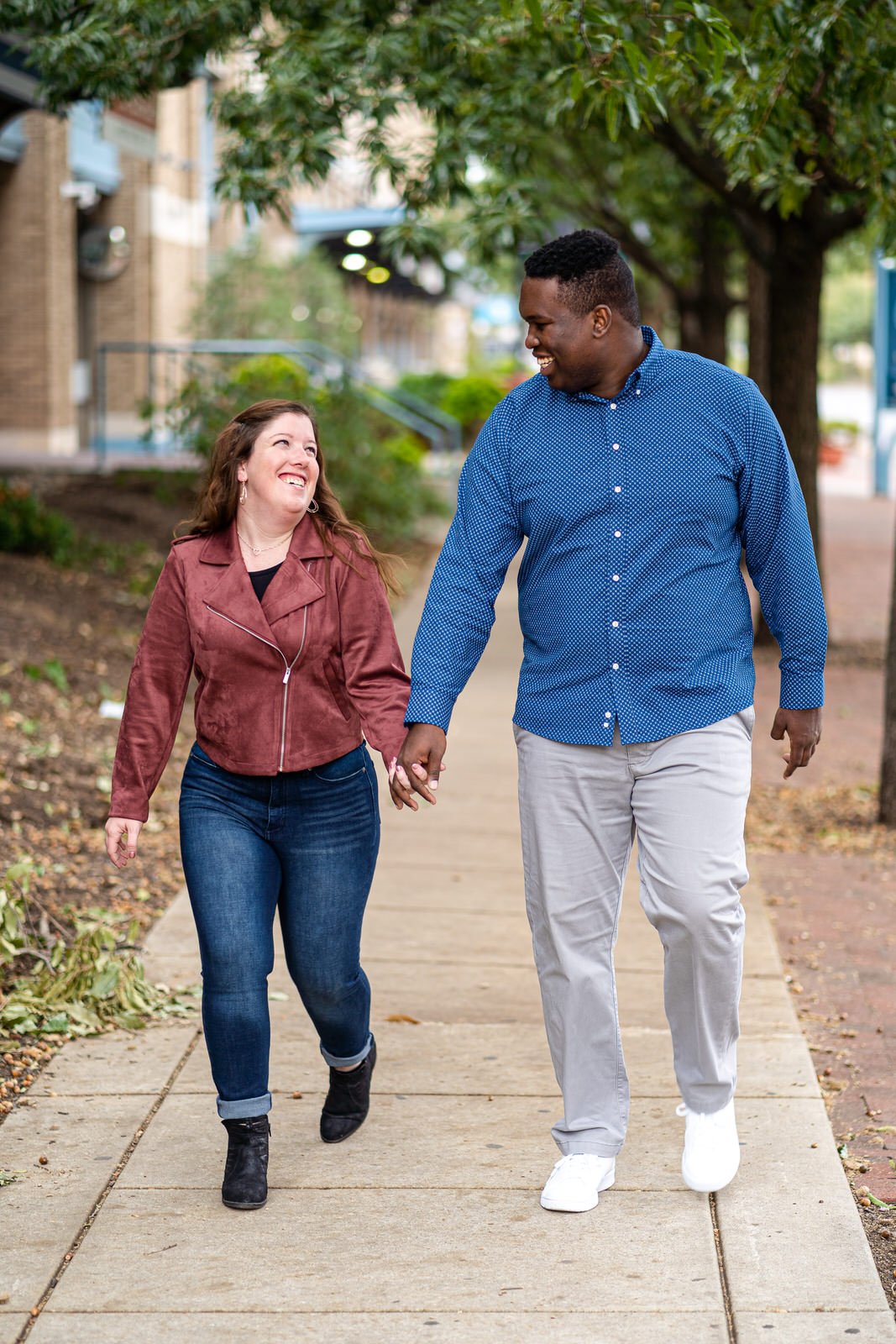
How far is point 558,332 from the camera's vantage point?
3.40 metres

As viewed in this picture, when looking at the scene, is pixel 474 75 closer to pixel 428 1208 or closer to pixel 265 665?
pixel 265 665

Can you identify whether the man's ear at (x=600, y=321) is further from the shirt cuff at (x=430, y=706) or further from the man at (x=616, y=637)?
the shirt cuff at (x=430, y=706)

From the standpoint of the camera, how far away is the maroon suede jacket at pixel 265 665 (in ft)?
11.8

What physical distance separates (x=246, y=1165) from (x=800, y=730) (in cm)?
148

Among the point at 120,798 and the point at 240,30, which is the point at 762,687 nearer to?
the point at 240,30

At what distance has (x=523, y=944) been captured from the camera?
5.76 metres

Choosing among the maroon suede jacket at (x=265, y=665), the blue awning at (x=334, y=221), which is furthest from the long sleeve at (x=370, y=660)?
the blue awning at (x=334, y=221)

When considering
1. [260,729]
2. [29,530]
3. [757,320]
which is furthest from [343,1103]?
[757,320]

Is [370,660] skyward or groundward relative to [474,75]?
groundward

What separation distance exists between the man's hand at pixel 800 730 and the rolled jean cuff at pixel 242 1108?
1320mm

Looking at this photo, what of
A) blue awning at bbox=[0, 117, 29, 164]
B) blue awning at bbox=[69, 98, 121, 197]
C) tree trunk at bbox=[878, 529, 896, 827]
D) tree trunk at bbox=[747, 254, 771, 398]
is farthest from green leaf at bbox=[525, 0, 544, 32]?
blue awning at bbox=[69, 98, 121, 197]

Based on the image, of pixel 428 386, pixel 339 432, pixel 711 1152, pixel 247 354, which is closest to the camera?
pixel 711 1152

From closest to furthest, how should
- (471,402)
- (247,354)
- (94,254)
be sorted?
(247,354), (94,254), (471,402)

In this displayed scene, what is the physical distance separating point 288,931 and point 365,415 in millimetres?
14281
